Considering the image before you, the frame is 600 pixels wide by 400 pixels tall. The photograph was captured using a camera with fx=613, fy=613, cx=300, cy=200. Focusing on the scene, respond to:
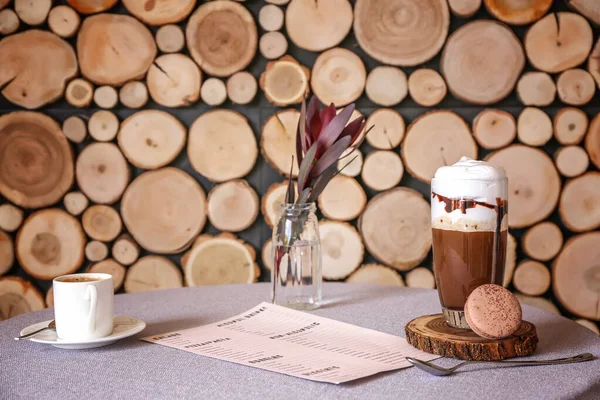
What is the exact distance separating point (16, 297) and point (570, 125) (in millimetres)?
1873

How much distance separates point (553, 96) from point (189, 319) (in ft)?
4.58

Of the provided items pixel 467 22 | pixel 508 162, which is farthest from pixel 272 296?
pixel 467 22

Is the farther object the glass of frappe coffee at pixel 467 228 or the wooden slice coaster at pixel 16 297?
the wooden slice coaster at pixel 16 297

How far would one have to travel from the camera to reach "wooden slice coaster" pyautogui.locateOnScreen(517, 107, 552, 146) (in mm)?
1921

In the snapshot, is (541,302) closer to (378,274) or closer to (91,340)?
(378,274)

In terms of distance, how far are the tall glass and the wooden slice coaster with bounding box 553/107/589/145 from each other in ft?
3.68

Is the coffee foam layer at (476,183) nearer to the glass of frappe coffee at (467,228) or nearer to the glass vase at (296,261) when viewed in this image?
the glass of frappe coffee at (467,228)

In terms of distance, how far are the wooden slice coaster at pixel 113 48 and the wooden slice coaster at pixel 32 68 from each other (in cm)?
8

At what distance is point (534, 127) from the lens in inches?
75.8

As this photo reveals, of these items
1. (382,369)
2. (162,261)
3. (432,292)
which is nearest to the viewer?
(382,369)

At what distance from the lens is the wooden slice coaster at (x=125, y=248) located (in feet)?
6.70

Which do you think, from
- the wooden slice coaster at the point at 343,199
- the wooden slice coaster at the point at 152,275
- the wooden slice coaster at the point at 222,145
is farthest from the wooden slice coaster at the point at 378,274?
the wooden slice coaster at the point at 152,275

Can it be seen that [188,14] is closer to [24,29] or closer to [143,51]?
[143,51]

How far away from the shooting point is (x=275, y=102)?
1.99m
